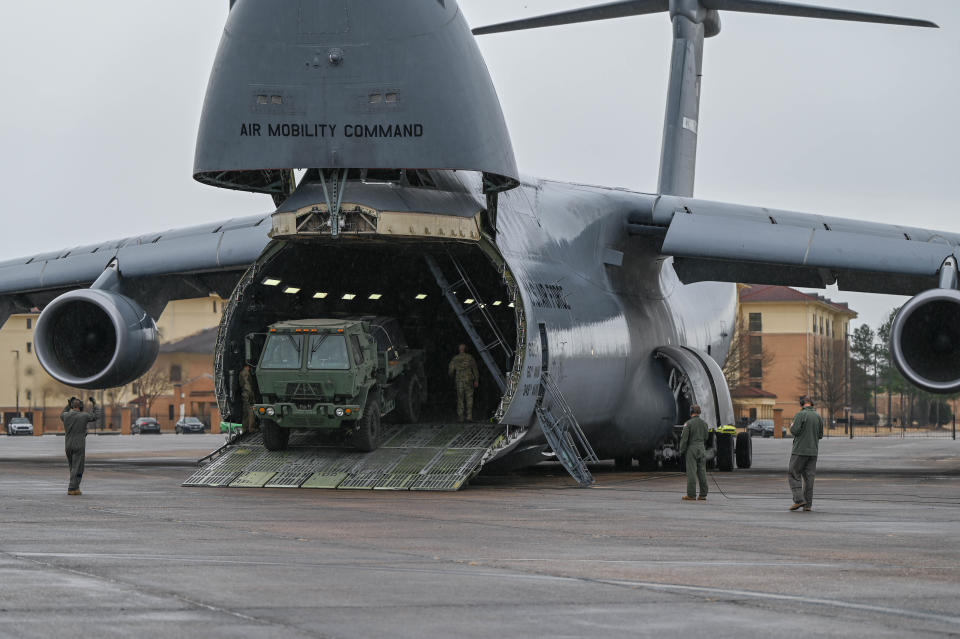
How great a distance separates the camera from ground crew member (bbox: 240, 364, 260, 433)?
72.1ft

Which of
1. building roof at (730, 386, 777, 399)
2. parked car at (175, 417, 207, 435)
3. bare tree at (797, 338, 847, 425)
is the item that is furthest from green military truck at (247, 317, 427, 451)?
bare tree at (797, 338, 847, 425)

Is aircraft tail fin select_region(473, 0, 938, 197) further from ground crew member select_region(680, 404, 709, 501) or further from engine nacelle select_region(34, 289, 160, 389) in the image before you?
ground crew member select_region(680, 404, 709, 501)

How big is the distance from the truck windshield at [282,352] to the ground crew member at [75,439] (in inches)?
107

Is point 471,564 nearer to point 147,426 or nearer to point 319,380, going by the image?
point 319,380

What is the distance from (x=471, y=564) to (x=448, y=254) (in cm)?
1216

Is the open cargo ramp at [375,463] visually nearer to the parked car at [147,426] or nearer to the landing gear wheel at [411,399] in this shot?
the landing gear wheel at [411,399]

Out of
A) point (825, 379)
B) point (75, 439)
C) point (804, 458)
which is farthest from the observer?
point (825, 379)

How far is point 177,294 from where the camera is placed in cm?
2653

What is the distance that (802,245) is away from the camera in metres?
22.9

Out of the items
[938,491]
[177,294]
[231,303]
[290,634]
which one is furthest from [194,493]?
[290,634]

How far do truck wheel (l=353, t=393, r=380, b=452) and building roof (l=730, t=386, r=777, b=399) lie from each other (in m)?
75.8

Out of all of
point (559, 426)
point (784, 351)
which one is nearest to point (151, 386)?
point (784, 351)

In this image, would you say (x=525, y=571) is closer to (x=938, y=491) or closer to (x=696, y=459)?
(x=696, y=459)

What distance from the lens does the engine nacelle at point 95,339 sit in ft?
76.8
